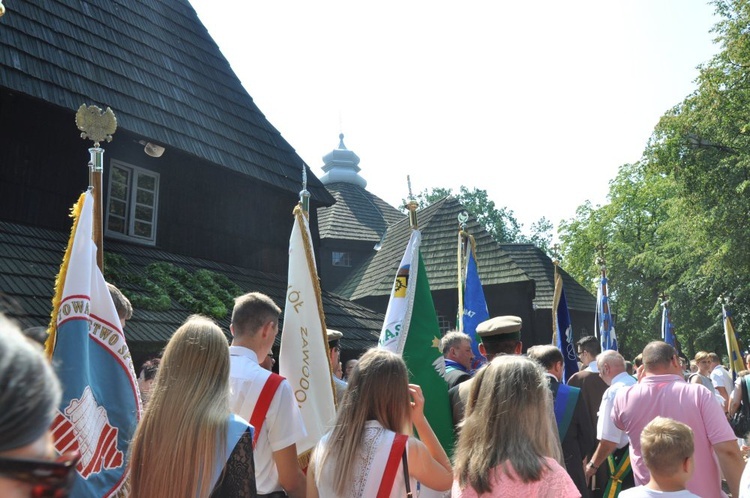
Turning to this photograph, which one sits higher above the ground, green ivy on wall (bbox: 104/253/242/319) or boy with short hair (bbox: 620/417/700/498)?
green ivy on wall (bbox: 104/253/242/319)

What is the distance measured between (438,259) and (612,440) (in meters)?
17.9

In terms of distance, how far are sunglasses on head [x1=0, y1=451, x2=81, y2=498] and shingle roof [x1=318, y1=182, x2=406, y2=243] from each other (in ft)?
96.8

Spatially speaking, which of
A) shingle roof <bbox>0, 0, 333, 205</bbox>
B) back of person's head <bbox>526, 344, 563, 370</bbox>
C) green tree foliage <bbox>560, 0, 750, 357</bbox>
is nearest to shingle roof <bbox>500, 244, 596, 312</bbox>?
green tree foliage <bbox>560, 0, 750, 357</bbox>

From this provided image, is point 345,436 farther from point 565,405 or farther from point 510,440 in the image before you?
point 565,405

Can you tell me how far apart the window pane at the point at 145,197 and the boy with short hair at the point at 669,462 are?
9742 millimetres

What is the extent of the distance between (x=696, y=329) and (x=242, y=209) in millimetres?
28412

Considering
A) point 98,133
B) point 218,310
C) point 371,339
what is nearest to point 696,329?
point 371,339

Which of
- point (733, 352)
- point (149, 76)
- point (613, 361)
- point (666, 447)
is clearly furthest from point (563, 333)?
point (149, 76)

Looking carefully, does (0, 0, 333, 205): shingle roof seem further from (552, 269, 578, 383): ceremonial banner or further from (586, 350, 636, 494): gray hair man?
(586, 350, 636, 494): gray hair man

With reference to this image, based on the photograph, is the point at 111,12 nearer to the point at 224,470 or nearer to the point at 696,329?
the point at 224,470

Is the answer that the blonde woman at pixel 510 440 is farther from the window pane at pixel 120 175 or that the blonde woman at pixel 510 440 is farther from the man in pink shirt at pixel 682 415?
the window pane at pixel 120 175

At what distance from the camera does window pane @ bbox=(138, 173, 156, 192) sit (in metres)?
11.8

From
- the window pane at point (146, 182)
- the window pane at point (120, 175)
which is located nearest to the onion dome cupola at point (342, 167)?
the window pane at point (146, 182)

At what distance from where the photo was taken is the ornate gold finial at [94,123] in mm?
4825
